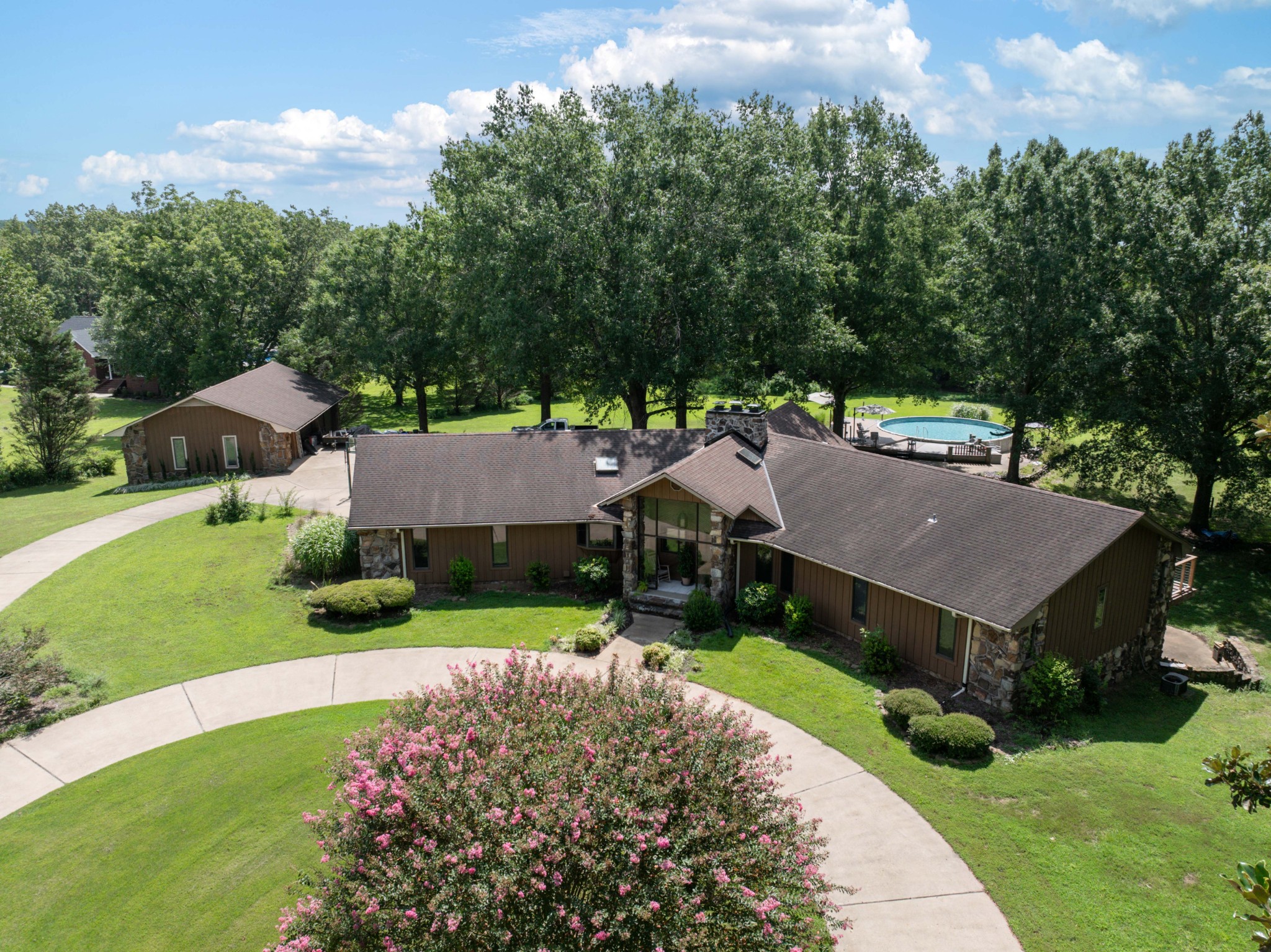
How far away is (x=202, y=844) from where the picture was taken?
13.7 metres

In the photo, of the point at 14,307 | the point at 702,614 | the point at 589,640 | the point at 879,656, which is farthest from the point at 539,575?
the point at 14,307

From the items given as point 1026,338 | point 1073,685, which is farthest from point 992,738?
point 1026,338

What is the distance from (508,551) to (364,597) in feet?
15.9

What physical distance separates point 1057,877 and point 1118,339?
2183 centimetres

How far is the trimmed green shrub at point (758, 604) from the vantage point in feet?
72.8

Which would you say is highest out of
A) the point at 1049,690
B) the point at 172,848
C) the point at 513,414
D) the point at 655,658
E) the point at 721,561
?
the point at 721,561

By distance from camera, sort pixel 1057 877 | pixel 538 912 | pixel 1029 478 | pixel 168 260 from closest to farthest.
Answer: pixel 538 912 < pixel 1057 877 < pixel 1029 478 < pixel 168 260

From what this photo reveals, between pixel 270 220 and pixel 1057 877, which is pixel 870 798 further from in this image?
pixel 270 220

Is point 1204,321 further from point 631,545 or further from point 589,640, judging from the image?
point 589,640

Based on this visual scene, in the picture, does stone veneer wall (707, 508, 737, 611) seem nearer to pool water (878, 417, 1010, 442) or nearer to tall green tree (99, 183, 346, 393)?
pool water (878, 417, 1010, 442)

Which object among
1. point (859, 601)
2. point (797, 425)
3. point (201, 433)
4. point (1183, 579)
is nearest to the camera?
point (859, 601)

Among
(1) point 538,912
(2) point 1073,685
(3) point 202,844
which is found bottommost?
(3) point 202,844

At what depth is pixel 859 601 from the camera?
20.9 m

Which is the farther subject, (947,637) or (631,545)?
(631,545)
